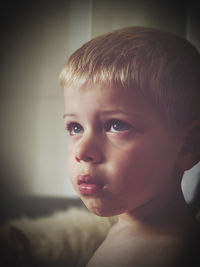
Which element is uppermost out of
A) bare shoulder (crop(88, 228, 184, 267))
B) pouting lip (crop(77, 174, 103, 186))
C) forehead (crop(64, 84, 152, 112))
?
forehead (crop(64, 84, 152, 112))

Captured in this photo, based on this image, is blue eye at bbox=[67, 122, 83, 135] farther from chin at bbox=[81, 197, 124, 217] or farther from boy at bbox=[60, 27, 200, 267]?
chin at bbox=[81, 197, 124, 217]

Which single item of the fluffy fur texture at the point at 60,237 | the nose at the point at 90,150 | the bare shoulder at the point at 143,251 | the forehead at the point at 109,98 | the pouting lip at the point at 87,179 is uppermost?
the forehead at the point at 109,98

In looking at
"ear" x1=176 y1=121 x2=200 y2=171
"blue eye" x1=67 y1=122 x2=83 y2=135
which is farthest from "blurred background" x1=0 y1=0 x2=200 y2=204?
"ear" x1=176 y1=121 x2=200 y2=171

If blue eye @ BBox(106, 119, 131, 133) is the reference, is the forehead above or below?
above

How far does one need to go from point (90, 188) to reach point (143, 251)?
0.22m

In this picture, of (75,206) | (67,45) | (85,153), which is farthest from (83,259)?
(67,45)

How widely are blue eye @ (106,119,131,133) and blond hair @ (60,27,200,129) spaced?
91 mm

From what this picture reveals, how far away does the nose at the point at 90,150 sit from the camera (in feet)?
2.91

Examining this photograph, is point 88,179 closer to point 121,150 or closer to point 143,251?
point 121,150

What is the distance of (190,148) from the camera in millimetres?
885

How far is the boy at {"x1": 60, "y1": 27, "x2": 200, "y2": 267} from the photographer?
0.87m

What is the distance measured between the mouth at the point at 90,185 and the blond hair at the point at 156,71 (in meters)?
0.26

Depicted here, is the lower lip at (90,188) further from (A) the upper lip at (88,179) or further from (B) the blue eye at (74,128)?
(B) the blue eye at (74,128)

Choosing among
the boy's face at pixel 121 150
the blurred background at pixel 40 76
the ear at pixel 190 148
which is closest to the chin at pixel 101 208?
the boy's face at pixel 121 150
